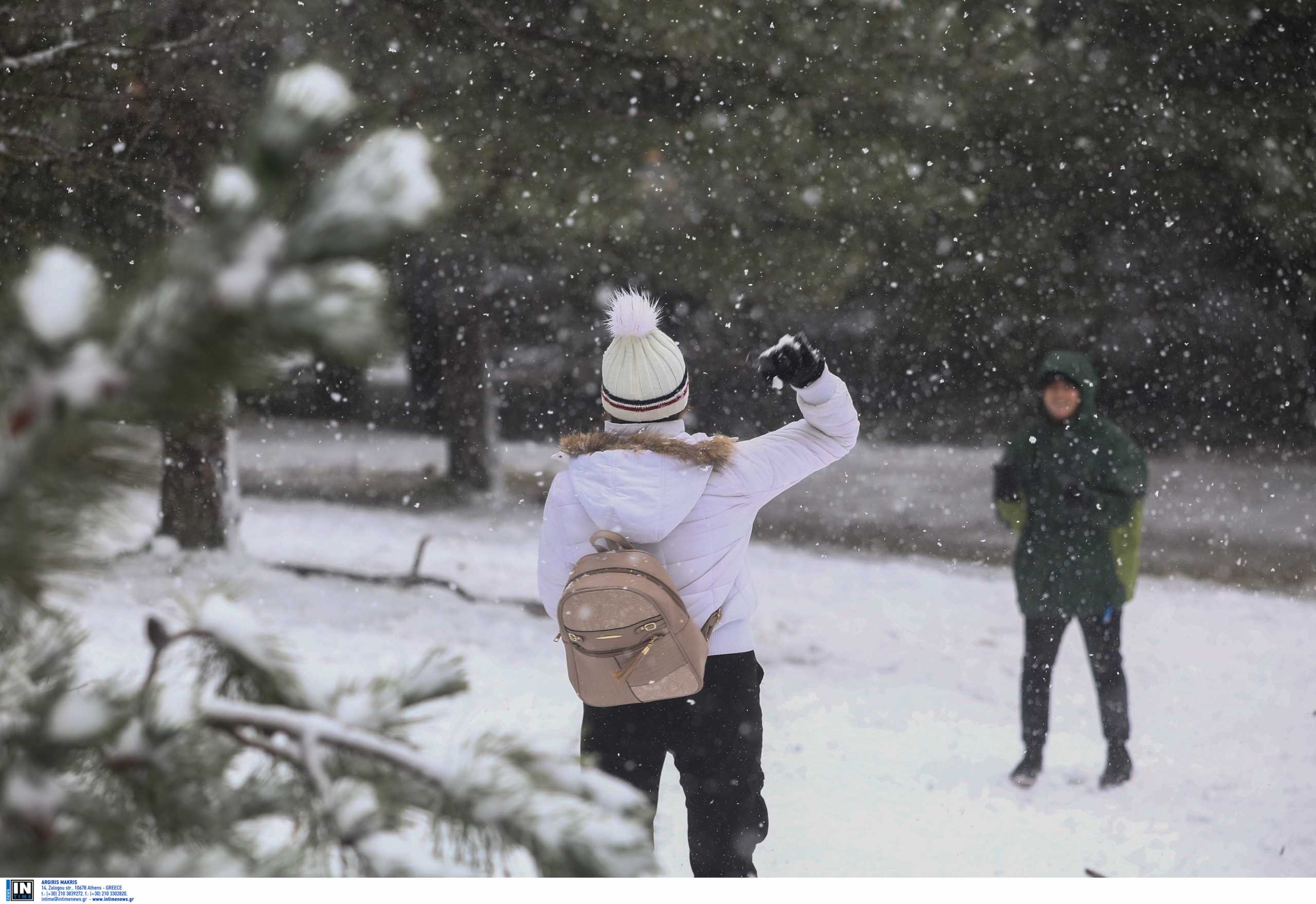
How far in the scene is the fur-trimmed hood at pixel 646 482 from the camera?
1.98 m

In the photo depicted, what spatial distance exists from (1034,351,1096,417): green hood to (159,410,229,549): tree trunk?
4581 millimetres

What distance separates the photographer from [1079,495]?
3412mm

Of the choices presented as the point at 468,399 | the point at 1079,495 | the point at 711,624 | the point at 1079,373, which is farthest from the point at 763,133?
the point at 468,399

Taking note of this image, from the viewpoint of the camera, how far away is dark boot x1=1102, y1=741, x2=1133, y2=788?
146 inches

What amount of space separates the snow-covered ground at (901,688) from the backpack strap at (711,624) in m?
0.88

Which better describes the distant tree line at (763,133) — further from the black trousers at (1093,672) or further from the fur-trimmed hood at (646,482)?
the black trousers at (1093,672)

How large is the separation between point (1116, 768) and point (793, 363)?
265 cm

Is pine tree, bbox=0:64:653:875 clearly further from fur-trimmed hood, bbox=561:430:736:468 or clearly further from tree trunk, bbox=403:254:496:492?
tree trunk, bbox=403:254:496:492

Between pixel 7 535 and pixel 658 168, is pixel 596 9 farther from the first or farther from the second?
pixel 7 535

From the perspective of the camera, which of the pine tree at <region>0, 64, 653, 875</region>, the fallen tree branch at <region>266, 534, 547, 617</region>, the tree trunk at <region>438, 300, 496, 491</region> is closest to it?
the pine tree at <region>0, 64, 653, 875</region>

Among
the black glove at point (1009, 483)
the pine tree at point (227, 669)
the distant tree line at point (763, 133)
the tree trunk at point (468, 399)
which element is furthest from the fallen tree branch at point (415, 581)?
the pine tree at point (227, 669)

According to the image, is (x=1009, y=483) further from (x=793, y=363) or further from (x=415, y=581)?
(x=415, y=581)

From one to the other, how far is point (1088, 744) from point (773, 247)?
3.02 meters

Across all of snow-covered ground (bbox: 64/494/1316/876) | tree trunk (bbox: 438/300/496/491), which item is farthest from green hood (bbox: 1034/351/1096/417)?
tree trunk (bbox: 438/300/496/491)
